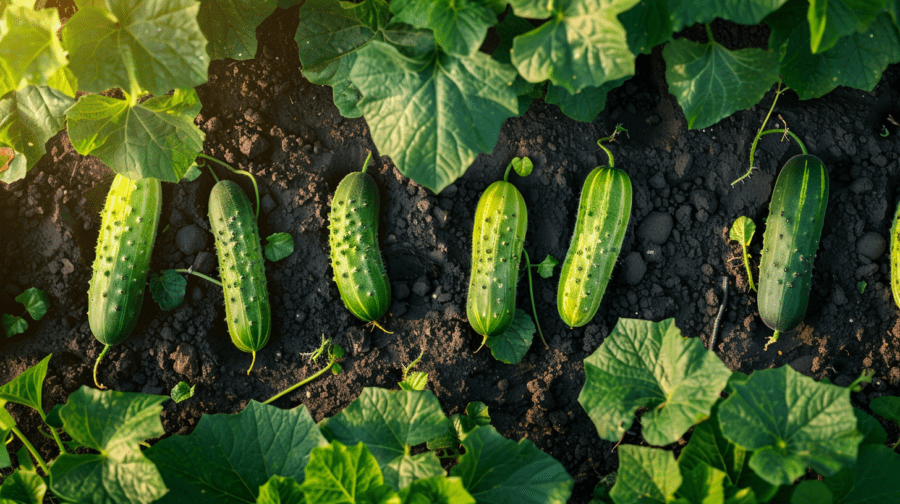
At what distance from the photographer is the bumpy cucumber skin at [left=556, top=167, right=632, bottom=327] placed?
8.54 ft

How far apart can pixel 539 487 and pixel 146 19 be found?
2.16 metres

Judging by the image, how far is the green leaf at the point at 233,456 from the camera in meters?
2.03

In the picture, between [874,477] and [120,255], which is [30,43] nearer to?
[120,255]

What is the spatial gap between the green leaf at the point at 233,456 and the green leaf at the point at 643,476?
3.34 feet

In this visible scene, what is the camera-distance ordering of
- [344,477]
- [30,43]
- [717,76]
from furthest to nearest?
[717,76] < [30,43] < [344,477]

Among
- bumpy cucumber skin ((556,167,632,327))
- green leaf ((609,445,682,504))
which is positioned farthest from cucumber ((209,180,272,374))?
green leaf ((609,445,682,504))

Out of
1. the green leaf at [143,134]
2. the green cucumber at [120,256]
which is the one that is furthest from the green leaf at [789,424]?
the green cucumber at [120,256]

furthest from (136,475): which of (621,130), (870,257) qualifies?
(870,257)

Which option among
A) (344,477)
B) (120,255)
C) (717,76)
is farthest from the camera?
(120,255)

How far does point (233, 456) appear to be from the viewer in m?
2.04

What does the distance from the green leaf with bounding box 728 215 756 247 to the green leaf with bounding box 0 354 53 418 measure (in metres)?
2.94

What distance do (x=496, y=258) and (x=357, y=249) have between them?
25.0 inches

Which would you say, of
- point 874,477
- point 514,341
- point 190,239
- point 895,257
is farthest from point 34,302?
point 895,257

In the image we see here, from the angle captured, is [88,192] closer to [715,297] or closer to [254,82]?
[254,82]
